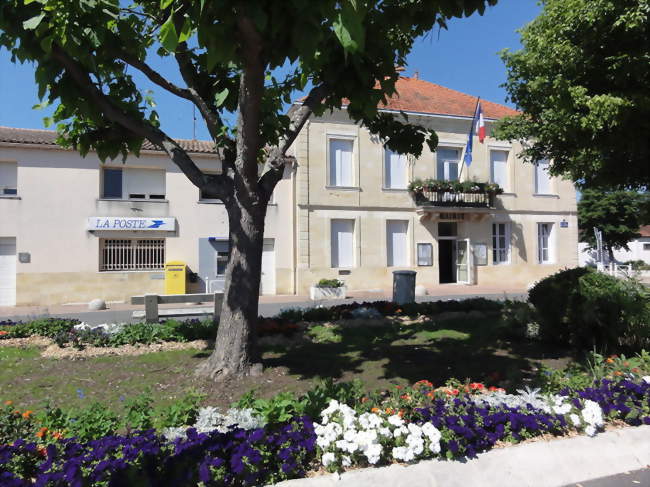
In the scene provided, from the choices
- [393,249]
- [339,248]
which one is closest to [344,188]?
[339,248]

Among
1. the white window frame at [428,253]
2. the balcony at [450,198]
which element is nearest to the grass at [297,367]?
the white window frame at [428,253]

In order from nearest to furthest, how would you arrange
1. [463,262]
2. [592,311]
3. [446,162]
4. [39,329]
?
[592,311] → [39,329] → [463,262] → [446,162]

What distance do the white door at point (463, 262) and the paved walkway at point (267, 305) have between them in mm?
843

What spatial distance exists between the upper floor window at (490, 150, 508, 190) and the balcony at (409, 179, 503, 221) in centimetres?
129

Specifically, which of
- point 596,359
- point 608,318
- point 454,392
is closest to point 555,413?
point 454,392

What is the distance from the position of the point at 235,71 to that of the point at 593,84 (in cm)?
582

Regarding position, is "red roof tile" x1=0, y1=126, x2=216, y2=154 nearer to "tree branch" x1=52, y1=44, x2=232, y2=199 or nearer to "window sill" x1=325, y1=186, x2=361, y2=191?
"window sill" x1=325, y1=186, x2=361, y2=191

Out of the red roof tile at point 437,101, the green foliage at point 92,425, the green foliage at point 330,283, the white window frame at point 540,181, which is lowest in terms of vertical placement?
the green foliage at point 92,425

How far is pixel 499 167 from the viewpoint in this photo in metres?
20.8

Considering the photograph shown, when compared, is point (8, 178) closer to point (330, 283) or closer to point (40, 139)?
point (40, 139)

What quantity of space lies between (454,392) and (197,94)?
14.8 feet

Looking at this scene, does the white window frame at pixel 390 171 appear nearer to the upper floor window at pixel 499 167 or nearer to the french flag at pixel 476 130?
the french flag at pixel 476 130

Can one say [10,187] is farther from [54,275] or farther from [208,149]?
[208,149]

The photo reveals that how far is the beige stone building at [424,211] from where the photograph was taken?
17.9 m
